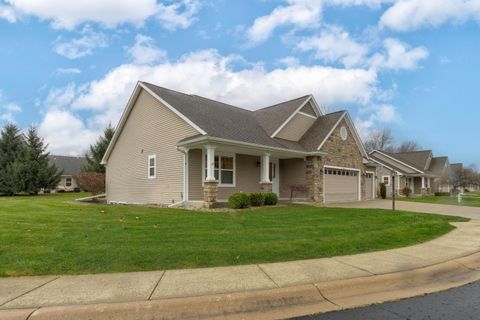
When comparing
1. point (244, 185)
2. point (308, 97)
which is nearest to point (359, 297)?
point (244, 185)

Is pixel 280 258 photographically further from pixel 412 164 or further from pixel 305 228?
pixel 412 164

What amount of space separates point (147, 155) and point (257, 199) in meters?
6.77

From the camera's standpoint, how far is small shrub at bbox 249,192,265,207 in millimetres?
14500

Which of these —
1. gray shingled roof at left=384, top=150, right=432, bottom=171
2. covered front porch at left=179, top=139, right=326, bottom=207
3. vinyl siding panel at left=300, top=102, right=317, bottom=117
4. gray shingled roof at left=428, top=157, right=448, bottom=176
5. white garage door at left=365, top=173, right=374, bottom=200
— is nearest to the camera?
covered front porch at left=179, top=139, right=326, bottom=207

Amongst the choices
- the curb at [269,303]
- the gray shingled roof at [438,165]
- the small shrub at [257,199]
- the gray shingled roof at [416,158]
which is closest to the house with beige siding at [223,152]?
the small shrub at [257,199]

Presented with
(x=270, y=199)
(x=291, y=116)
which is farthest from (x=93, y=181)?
(x=291, y=116)

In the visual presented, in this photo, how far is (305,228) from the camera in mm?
8844

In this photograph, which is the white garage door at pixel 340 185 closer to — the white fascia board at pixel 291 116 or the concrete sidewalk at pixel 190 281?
the white fascia board at pixel 291 116

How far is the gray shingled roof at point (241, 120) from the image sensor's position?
50.7 ft

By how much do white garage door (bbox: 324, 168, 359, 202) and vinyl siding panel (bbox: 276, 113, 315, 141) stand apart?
2758 millimetres

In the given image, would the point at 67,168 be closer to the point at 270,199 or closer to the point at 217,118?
the point at 217,118

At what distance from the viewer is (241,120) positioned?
19.1m

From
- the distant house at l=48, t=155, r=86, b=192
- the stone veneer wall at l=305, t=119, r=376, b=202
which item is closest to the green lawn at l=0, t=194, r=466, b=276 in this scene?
the stone veneer wall at l=305, t=119, r=376, b=202

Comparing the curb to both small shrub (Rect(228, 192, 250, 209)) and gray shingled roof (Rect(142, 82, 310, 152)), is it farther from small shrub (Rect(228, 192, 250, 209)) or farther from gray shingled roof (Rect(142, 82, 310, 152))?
gray shingled roof (Rect(142, 82, 310, 152))
